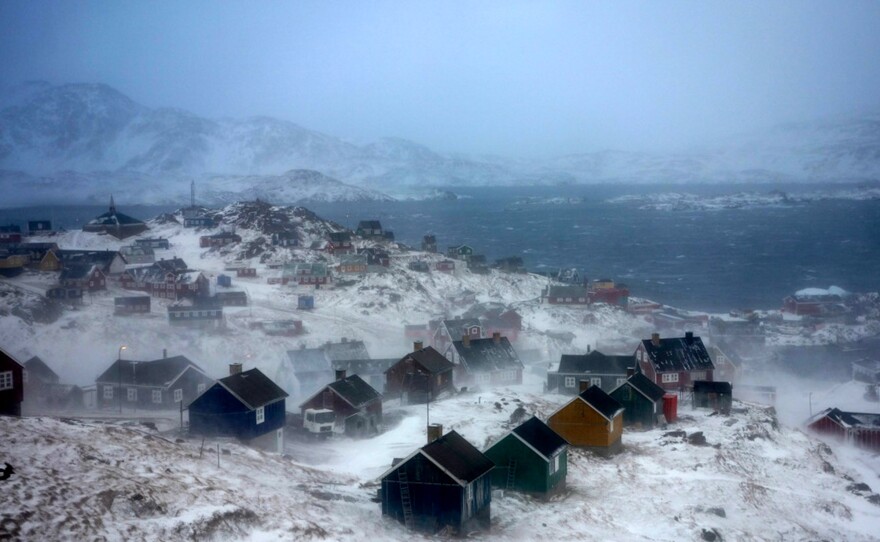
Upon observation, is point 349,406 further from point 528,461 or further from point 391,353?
point 391,353

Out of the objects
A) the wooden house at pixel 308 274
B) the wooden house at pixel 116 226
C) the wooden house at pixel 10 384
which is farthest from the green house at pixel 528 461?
the wooden house at pixel 116 226

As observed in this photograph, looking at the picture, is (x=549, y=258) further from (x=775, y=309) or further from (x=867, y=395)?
(x=867, y=395)

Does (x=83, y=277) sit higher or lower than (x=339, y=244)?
lower

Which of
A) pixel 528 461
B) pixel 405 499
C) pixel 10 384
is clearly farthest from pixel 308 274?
pixel 405 499

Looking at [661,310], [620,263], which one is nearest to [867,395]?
[661,310]

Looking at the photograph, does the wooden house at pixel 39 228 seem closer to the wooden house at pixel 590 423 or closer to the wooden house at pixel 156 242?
the wooden house at pixel 156 242

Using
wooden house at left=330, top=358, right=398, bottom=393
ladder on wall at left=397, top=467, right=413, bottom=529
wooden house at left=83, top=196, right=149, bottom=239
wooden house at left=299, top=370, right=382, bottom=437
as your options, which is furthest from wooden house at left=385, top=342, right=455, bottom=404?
wooden house at left=83, top=196, right=149, bottom=239

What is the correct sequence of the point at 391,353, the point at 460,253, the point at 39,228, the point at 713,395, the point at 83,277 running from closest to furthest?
the point at 713,395 < the point at 391,353 < the point at 83,277 < the point at 39,228 < the point at 460,253
